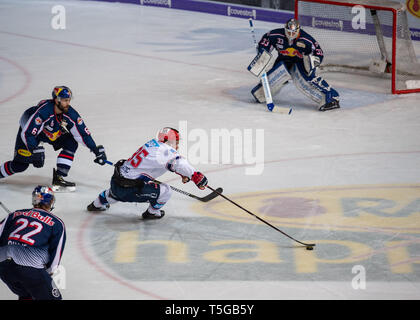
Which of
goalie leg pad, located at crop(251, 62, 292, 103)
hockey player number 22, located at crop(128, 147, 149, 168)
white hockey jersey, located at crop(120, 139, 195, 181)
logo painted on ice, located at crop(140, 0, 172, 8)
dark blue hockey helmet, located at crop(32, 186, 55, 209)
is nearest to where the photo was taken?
dark blue hockey helmet, located at crop(32, 186, 55, 209)

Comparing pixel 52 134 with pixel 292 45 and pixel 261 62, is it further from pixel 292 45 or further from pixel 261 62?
pixel 292 45

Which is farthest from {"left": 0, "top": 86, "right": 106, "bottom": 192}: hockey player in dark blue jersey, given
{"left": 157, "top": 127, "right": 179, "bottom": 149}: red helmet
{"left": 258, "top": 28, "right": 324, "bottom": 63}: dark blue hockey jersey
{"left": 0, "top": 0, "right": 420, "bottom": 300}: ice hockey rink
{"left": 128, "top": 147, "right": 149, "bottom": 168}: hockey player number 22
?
{"left": 258, "top": 28, "right": 324, "bottom": 63}: dark blue hockey jersey

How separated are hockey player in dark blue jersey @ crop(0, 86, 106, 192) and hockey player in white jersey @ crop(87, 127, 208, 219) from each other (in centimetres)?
96

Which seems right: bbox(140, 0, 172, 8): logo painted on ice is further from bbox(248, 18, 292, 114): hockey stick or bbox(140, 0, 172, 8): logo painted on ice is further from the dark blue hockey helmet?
the dark blue hockey helmet

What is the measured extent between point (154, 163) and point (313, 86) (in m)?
4.95

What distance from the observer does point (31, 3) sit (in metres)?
20.7

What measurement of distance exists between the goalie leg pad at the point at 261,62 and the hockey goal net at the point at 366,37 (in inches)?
73.6

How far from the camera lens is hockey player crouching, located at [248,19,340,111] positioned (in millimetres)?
11531

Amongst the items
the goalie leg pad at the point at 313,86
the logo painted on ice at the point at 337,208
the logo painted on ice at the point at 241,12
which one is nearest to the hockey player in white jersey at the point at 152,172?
the logo painted on ice at the point at 337,208

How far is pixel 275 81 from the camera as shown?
1200 cm

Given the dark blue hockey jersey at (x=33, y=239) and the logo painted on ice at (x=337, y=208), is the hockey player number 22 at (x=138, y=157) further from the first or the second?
the dark blue hockey jersey at (x=33, y=239)

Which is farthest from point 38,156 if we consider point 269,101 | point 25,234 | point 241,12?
point 241,12
